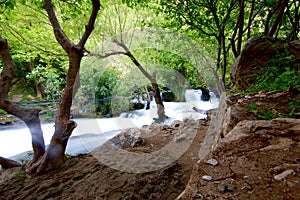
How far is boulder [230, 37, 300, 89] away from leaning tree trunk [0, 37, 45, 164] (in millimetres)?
3864

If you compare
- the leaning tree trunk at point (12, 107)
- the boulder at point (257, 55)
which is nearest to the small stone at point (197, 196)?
the boulder at point (257, 55)

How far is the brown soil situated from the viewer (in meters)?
2.24

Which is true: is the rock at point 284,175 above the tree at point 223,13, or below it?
below

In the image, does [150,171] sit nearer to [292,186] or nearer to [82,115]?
[292,186]

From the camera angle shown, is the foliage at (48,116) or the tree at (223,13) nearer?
the tree at (223,13)

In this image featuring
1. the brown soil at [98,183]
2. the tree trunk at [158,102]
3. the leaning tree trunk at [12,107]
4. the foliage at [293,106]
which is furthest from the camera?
the tree trunk at [158,102]

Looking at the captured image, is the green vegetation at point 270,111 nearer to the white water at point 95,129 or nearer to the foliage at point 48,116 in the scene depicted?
the white water at point 95,129

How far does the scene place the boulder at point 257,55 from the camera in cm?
304

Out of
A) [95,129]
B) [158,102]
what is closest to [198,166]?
[158,102]

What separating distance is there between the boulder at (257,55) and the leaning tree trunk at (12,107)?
12.7 feet

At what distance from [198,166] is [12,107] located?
3.33 meters

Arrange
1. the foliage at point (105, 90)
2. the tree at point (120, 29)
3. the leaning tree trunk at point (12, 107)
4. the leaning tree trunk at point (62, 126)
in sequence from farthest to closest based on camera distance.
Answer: the foliage at point (105, 90)
the tree at point (120, 29)
the leaning tree trunk at point (62, 126)
the leaning tree trunk at point (12, 107)

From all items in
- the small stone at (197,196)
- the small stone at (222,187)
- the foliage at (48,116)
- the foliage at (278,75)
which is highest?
the foliage at (278,75)

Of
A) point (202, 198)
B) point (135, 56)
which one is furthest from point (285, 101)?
point (135, 56)
